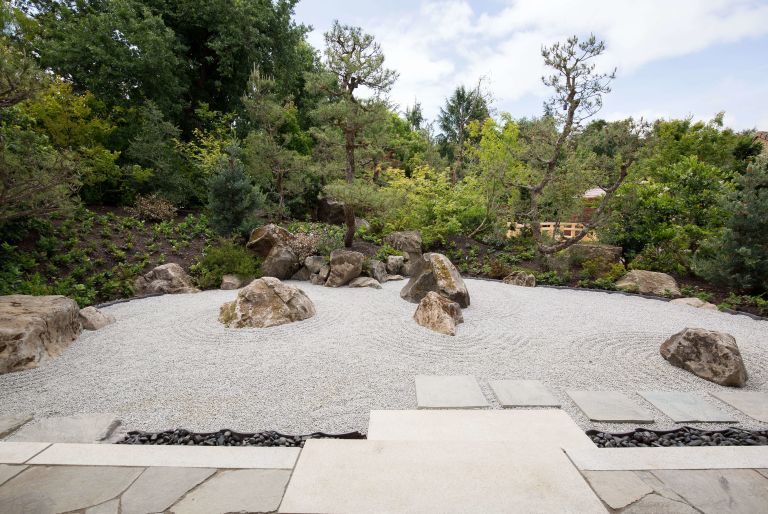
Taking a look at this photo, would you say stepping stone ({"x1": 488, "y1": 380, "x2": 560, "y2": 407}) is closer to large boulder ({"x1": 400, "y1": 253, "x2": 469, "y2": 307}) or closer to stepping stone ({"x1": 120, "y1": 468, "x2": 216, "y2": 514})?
stepping stone ({"x1": 120, "y1": 468, "x2": 216, "y2": 514})

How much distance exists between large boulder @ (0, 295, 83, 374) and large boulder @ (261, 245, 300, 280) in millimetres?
3292

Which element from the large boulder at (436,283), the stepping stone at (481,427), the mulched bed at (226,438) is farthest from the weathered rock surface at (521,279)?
the mulched bed at (226,438)

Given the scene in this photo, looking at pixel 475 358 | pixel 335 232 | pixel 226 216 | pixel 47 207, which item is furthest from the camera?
pixel 335 232

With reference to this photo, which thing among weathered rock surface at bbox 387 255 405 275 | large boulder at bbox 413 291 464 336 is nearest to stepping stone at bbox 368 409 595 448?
Result: large boulder at bbox 413 291 464 336

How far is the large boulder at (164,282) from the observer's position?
19.8 feet

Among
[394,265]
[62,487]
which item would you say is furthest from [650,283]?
[62,487]

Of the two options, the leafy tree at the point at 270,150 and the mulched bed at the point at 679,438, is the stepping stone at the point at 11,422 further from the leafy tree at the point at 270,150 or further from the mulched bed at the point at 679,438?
the leafy tree at the point at 270,150

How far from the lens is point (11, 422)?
2.39m

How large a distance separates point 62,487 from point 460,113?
24.7m

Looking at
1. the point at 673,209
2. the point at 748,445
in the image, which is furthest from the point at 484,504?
the point at 673,209

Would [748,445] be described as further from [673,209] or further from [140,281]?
[140,281]

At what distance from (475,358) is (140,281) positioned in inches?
232

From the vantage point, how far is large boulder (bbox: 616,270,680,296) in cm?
654

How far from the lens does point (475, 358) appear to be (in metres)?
3.59
